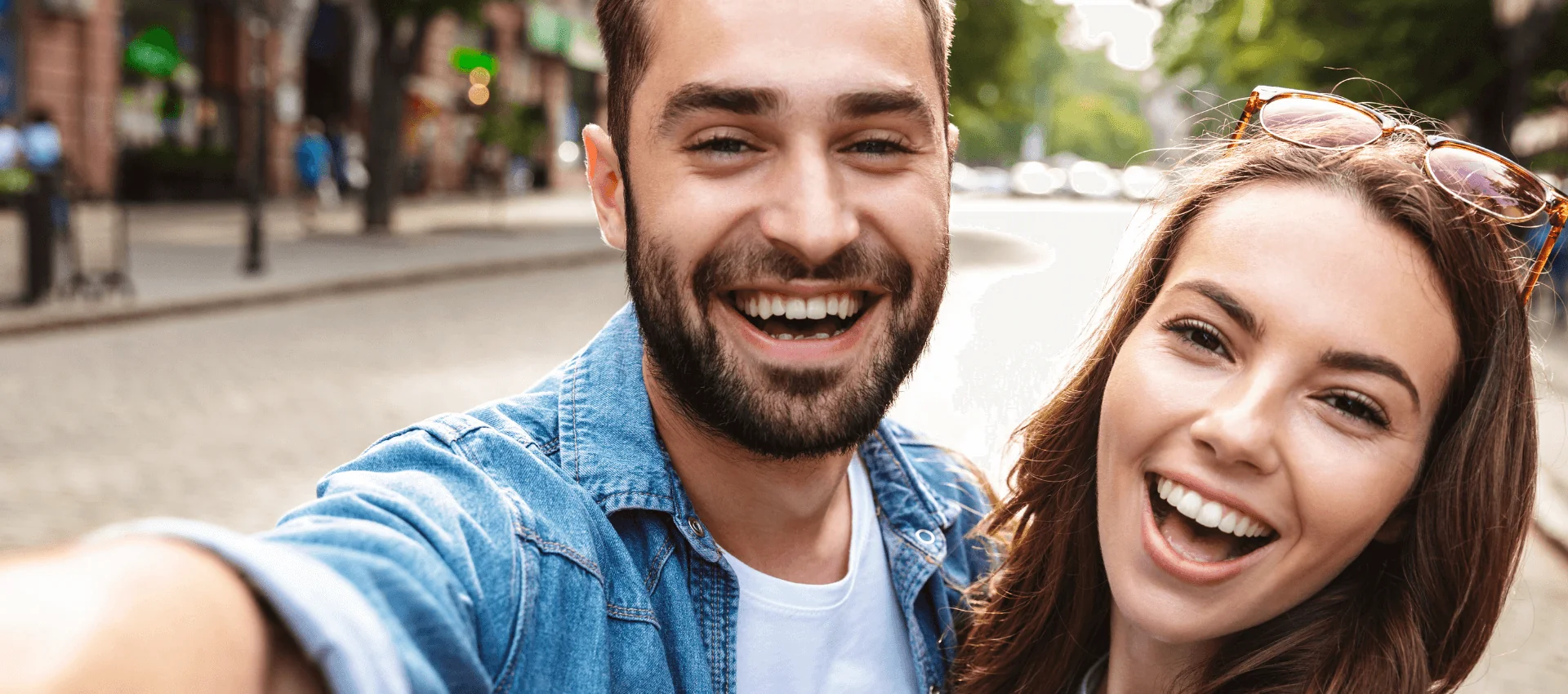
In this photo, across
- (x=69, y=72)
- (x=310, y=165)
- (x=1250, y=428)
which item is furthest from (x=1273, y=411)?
(x=310, y=165)

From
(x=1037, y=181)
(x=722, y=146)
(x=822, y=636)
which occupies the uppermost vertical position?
(x=1037, y=181)

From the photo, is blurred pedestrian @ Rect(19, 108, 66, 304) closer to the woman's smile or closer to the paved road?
the paved road

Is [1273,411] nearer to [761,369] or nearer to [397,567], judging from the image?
[761,369]

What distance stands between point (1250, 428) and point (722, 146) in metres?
0.87

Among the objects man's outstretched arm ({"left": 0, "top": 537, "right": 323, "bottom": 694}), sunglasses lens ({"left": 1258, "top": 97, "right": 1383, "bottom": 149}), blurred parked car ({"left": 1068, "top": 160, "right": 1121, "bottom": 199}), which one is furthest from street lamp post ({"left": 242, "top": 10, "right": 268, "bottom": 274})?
blurred parked car ({"left": 1068, "top": 160, "right": 1121, "bottom": 199})

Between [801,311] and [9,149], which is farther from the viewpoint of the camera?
[9,149]

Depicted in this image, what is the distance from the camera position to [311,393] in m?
8.58

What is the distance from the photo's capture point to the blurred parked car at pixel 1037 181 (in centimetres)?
5606

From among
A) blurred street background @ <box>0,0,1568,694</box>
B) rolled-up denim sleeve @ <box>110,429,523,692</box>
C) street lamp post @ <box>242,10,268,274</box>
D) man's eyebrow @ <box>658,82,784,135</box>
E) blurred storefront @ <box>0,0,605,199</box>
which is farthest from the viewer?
blurred storefront @ <box>0,0,605,199</box>

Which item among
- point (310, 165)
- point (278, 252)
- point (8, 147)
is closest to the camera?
point (8, 147)

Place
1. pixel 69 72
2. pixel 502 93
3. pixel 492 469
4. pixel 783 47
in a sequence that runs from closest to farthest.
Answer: pixel 492 469 → pixel 783 47 → pixel 69 72 → pixel 502 93

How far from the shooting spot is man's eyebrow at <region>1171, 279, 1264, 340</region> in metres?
1.88

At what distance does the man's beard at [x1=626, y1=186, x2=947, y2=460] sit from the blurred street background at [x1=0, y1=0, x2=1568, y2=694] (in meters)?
0.67

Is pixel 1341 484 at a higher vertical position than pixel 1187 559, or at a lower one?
higher
